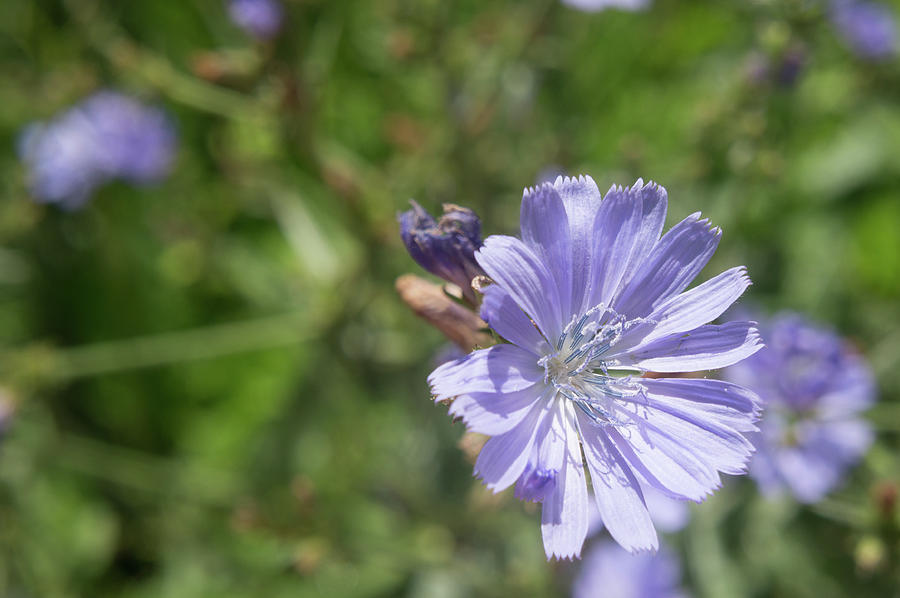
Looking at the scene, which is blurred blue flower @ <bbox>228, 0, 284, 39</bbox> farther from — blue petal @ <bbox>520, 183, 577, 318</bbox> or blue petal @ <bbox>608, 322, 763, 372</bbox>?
blue petal @ <bbox>608, 322, 763, 372</bbox>

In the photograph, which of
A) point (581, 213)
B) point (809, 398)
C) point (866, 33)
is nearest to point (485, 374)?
point (581, 213)

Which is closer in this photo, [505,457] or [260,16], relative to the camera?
[505,457]

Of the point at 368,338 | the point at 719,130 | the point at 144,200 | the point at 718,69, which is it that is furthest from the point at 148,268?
the point at 718,69

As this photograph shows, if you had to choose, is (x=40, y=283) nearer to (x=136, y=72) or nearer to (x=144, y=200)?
(x=144, y=200)

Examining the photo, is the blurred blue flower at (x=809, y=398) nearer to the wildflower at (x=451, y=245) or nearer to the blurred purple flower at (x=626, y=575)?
the blurred purple flower at (x=626, y=575)

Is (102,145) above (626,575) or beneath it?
above

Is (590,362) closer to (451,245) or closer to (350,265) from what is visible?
(451,245)

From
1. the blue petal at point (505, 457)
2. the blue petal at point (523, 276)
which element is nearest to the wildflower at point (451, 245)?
the blue petal at point (523, 276)

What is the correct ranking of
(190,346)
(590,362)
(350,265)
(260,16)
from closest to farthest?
(590,362) < (260,16) < (350,265) < (190,346)
